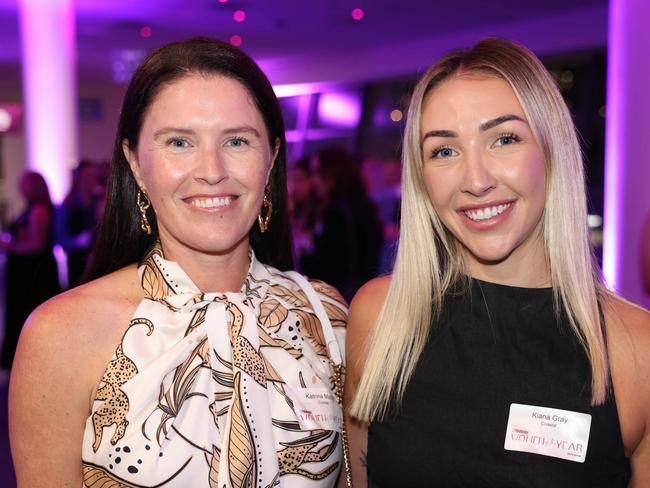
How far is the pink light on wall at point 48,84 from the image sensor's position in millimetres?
7871

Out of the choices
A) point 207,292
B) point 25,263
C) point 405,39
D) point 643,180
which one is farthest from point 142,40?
point 207,292

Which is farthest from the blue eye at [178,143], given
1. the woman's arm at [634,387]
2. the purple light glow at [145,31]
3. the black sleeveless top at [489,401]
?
the purple light glow at [145,31]

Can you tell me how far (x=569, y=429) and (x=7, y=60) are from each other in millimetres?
13873

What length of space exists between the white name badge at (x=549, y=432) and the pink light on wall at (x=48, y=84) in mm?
7166

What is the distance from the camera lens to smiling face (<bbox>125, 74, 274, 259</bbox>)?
1753mm

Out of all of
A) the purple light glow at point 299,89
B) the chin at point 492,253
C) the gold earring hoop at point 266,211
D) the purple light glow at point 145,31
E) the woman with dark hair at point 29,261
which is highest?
the purple light glow at point 145,31

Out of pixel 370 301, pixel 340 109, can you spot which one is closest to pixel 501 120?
pixel 370 301

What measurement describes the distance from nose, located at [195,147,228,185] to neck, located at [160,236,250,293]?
9.3 inches

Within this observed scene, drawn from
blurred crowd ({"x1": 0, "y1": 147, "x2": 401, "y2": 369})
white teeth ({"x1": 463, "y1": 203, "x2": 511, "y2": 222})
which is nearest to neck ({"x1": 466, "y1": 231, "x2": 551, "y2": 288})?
white teeth ({"x1": 463, "y1": 203, "x2": 511, "y2": 222})

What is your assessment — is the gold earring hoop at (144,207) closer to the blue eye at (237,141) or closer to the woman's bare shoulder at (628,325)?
the blue eye at (237,141)

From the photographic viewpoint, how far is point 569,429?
1647 millimetres

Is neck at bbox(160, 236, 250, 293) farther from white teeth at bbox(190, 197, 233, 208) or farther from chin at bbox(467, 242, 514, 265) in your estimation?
chin at bbox(467, 242, 514, 265)

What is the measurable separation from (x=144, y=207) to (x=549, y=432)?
1123 mm

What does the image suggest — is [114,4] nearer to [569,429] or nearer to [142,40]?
[142,40]
